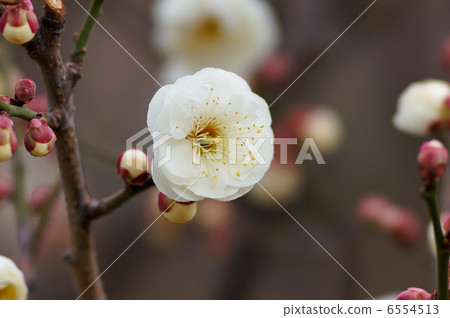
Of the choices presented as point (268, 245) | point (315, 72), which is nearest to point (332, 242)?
point (268, 245)

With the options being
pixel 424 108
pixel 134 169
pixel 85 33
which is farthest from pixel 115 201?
pixel 424 108

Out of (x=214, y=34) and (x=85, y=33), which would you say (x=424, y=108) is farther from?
(x=214, y=34)

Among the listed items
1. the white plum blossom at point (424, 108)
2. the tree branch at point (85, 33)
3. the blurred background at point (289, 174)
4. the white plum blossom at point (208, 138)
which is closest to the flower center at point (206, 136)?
the white plum blossom at point (208, 138)

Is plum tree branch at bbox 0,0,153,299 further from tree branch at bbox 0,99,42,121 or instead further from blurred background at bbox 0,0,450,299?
blurred background at bbox 0,0,450,299

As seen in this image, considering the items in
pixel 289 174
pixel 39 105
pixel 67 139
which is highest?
pixel 289 174

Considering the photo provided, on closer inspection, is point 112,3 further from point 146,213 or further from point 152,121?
point 152,121

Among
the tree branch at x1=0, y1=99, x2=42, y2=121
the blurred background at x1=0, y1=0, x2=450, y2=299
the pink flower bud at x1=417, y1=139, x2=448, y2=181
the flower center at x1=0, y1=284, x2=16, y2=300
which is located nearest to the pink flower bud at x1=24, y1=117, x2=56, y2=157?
the tree branch at x1=0, y1=99, x2=42, y2=121
